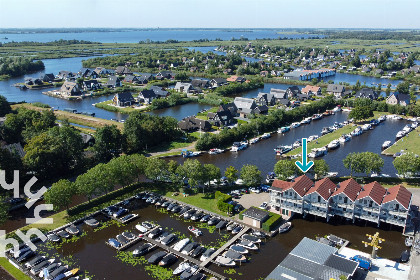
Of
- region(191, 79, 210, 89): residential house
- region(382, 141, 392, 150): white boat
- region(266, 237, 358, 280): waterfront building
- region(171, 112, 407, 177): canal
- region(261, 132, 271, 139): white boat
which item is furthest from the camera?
region(191, 79, 210, 89): residential house

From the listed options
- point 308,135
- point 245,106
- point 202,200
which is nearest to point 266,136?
point 308,135

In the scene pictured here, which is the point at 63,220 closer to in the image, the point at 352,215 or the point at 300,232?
the point at 300,232

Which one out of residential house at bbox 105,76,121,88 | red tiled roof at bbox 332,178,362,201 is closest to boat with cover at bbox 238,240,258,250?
red tiled roof at bbox 332,178,362,201

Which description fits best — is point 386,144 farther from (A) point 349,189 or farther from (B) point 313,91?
(B) point 313,91

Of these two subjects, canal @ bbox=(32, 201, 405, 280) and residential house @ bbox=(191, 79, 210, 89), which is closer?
canal @ bbox=(32, 201, 405, 280)

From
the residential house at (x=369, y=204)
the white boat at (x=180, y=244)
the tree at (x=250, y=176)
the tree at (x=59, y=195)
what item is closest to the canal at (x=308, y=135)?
the tree at (x=250, y=176)

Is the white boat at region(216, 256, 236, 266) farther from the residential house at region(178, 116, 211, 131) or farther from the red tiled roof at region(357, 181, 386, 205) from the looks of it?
the residential house at region(178, 116, 211, 131)

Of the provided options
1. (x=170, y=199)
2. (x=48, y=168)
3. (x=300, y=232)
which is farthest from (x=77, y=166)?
(x=300, y=232)

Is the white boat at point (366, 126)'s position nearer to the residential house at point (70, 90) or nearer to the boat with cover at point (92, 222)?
the boat with cover at point (92, 222)
